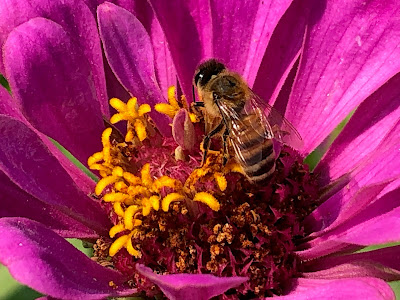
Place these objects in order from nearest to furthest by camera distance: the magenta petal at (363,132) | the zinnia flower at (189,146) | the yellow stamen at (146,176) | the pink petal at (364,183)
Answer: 1. the pink petal at (364,183)
2. the zinnia flower at (189,146)
3. the yellow stamen at (146,176)
4. the magenta petal at (363,132)

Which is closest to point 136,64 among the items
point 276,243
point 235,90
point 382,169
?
point 235,90

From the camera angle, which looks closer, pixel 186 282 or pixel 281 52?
pixel 186 282

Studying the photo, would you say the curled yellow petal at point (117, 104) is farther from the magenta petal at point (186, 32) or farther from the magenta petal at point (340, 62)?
the magenta petal at point (340, 62)

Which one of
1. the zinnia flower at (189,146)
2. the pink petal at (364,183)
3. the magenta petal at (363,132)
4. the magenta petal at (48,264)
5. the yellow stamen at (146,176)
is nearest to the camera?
the magenta petal at (48,264)

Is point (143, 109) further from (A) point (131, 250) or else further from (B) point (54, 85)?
(A) point (131, 250)

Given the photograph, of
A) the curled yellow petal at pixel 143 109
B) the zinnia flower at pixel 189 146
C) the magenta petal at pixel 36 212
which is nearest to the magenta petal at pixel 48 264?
the zinnia flower at pixel 189 146

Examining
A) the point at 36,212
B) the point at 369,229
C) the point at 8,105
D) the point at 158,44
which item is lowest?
the point at 36,212

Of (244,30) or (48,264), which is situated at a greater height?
(244,30)

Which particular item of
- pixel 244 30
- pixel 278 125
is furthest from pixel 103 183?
pixel 244 30
